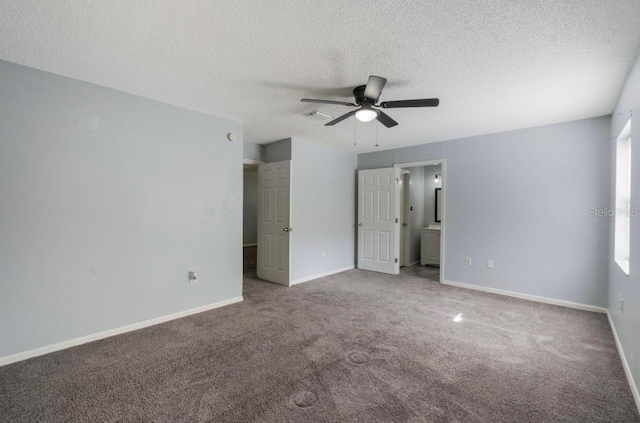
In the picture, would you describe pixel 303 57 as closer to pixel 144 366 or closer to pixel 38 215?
pixel 38 215

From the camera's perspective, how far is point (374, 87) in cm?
231

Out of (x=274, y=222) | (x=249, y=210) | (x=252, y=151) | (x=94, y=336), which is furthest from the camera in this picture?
(x=249, y=210)

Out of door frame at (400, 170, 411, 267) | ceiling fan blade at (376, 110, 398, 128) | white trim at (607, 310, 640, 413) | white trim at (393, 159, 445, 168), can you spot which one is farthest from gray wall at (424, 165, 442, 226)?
ceiling fan blade at (376, 110, 398, 128)

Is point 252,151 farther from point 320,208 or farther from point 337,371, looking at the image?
point 337,371

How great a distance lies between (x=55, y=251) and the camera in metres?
2.46

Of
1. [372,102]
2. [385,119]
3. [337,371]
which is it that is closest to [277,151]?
[385,119]

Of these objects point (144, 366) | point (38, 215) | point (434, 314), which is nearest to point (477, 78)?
point (434, 314)

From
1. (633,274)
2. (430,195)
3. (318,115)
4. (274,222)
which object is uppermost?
(318,115)

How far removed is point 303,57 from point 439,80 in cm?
125

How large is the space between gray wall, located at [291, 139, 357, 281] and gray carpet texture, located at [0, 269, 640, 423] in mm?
1552

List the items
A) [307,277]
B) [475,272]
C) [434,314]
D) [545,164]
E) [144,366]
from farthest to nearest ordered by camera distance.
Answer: [307,277] → [475,272] → [545,164] → [434,314] → [144,366]

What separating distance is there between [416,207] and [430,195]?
2.10 ft

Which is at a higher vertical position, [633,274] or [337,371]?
[633,274]

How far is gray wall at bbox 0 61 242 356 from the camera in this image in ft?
7.55
